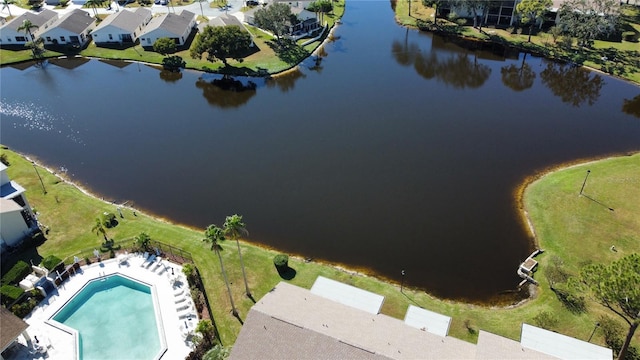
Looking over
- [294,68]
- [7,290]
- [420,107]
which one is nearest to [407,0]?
[294,68]

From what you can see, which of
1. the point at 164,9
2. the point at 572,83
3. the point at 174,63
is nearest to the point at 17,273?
the point at 174,63

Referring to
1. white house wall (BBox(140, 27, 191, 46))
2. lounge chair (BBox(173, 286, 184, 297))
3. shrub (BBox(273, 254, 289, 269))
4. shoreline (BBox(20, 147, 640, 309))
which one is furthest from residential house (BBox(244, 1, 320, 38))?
lounge chair (BBox(173, 286, 184, 297))

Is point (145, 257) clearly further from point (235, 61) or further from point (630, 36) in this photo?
point (630, 36)

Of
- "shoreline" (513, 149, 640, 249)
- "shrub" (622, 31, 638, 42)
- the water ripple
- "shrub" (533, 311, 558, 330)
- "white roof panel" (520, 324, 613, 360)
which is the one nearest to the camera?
"white roof panel" (520, 324, 613, 360)

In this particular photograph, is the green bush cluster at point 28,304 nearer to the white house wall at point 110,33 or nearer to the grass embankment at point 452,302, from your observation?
the grass embankment at point 452,302

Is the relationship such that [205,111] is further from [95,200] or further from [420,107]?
[420,107]

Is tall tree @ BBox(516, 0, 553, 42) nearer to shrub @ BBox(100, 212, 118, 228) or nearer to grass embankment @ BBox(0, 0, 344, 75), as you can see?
grass embankment @ BBox(0, 0, 344, 75)
